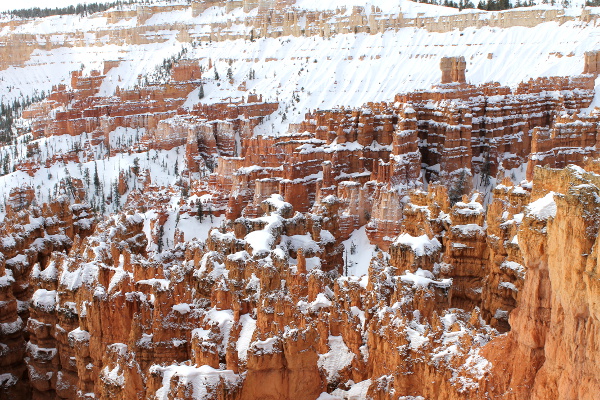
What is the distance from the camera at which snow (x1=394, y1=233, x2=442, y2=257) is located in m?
16.3

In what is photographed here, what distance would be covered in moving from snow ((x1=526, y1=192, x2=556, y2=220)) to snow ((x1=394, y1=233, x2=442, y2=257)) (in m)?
7.92

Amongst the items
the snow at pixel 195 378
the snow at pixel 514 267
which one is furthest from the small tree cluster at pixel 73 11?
the snow at pixel 195 378

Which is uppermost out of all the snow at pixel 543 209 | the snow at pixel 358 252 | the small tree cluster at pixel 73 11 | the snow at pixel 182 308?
the small tree cluster at pixel 73 11

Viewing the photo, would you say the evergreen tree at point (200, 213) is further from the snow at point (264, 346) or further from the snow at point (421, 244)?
the snow at point (264, 346)

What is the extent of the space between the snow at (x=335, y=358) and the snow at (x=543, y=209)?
5336 millimetres

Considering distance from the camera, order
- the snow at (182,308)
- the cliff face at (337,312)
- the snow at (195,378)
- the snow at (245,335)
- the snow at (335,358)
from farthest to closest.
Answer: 1. the snow at (182,308)
2. the snow at (335,358)
3. the snow at (245,335)
4. the snow at (195,378)
5. the cliff face at (337,312)

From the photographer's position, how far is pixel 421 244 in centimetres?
1647

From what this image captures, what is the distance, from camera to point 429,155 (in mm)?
37531

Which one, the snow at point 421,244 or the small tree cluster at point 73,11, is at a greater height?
the small tree cluster at point 73,11

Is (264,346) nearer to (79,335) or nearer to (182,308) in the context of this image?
(182,308)

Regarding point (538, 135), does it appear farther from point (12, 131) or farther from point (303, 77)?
point (12, 131)

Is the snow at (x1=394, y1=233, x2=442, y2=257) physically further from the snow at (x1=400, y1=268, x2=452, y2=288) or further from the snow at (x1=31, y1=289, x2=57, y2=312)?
the snow at (x1=31, y1=289, x2=57, y2=312)

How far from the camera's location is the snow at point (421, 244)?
53.4 ft

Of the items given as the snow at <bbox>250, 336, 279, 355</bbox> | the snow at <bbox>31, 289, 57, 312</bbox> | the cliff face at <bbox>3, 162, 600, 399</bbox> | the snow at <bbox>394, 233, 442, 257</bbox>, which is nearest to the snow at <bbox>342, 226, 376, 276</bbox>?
the cliff face at <bbox>3, 162, 600, 399</bbox>
